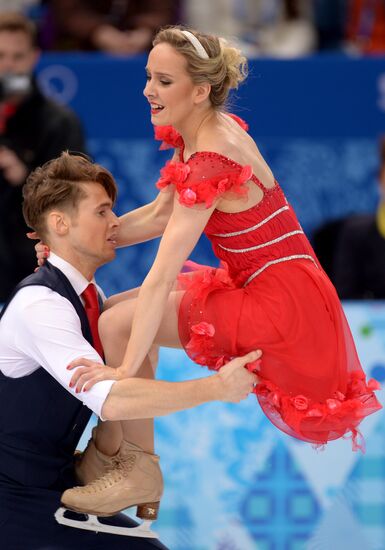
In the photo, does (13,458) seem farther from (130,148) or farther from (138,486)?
(130,148)

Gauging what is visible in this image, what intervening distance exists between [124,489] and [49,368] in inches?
16.6

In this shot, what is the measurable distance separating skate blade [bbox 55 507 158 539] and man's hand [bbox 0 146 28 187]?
2272 mm

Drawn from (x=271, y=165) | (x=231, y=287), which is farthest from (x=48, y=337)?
(x=271, y=165)

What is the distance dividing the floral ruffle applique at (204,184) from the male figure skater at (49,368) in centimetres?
30

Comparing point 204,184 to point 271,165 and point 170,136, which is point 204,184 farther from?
point 271,165

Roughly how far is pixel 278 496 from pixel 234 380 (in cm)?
153

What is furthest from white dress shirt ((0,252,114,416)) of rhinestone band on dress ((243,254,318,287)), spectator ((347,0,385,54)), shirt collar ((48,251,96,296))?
spectator ((347,0,385,54))

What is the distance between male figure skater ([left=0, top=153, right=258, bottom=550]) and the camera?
3688 mm

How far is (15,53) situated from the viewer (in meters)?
5.93

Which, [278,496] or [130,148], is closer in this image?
[278,496]

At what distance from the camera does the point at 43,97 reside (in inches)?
235

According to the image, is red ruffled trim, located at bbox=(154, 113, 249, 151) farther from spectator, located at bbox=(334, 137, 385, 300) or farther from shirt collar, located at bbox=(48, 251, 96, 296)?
spectator, located at bbox=(334, 137, 385, 300)

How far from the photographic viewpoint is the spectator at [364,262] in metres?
6.07

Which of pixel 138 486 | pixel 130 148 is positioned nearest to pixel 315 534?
pixel 138 486
